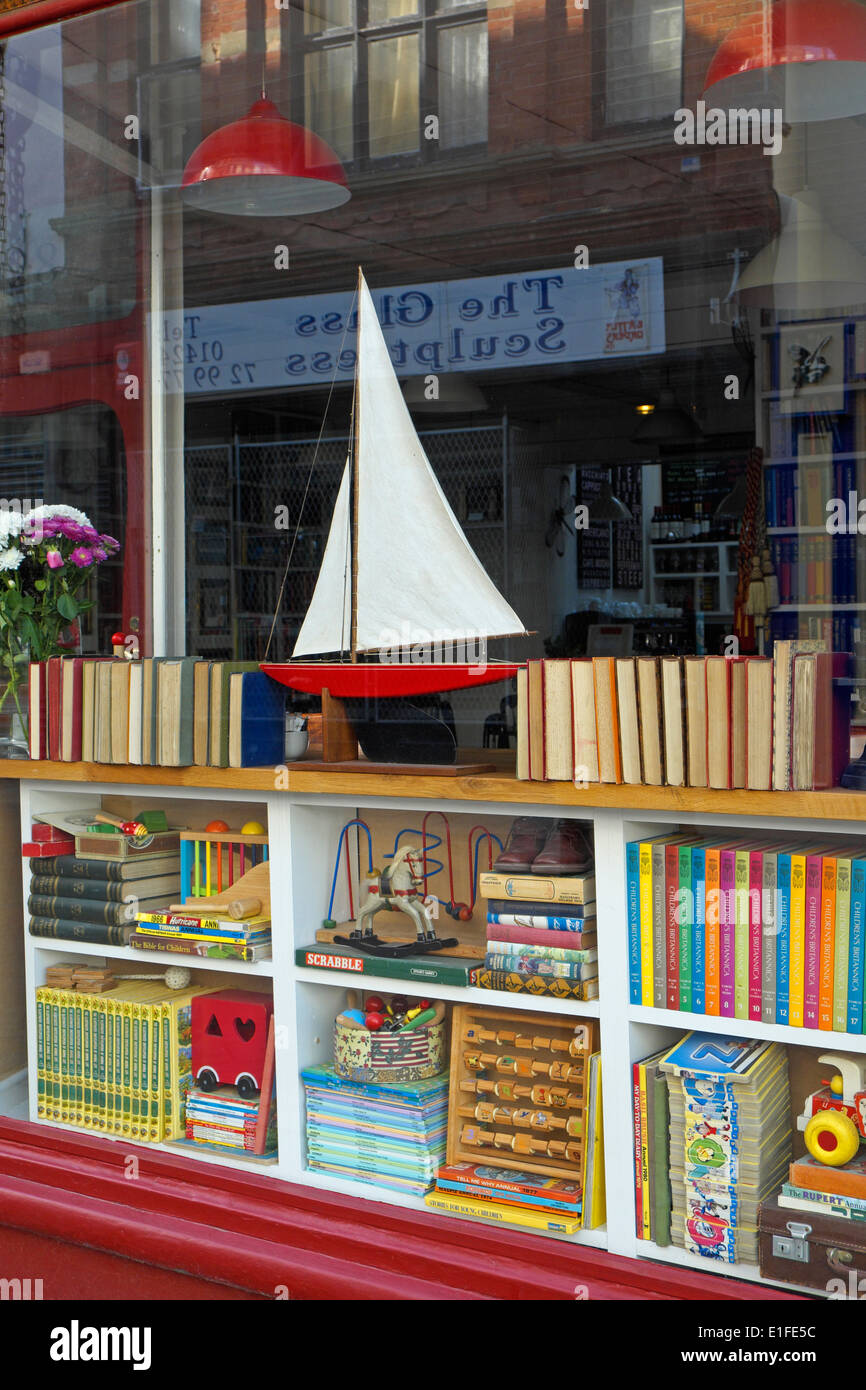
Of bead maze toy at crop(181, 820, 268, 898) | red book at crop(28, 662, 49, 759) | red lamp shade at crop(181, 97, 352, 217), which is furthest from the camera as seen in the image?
red lamp shade at crop(181, 97, 352, 217)

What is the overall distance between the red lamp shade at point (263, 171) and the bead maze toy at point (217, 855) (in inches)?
71.8

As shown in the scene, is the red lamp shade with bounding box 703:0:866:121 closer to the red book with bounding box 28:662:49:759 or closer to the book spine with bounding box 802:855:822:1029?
the book spine with bounding box 802:855:822:1029

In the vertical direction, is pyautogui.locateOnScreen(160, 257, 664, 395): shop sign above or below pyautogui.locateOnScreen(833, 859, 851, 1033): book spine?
above

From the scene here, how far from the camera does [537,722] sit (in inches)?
101

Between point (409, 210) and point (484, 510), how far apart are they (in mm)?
858

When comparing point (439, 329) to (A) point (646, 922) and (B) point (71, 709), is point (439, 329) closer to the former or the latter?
(B) point (71, 709)

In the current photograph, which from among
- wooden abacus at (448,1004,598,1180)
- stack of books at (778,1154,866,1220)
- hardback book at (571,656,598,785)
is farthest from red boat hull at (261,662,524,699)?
stack of books at (778,1154,866,1220)

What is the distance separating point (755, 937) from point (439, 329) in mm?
2264

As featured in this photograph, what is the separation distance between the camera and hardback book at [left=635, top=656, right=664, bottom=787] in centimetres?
242

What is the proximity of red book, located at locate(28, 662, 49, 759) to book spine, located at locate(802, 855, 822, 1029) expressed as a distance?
1912 millimetres

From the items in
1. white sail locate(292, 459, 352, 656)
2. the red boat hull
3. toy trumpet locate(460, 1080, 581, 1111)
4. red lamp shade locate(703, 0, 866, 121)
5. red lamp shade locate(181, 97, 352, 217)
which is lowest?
toy trumpet locate(460, 1080, 581, 1111)

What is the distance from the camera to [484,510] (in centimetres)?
383

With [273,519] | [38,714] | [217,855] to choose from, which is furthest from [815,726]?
[273,519]

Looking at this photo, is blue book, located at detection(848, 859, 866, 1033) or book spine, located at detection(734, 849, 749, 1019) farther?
book spine, located at detection(734, 849, 749, 1019)
